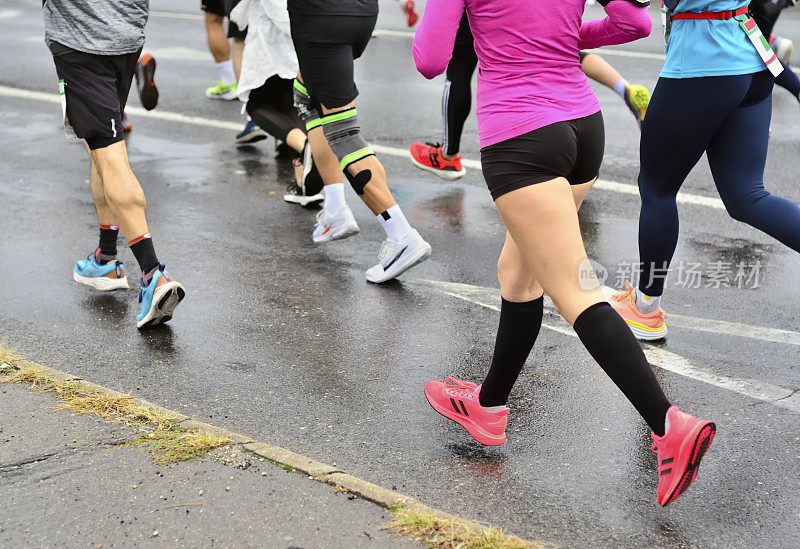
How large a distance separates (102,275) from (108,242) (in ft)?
0.58

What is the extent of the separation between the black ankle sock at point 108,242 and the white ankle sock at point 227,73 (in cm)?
477

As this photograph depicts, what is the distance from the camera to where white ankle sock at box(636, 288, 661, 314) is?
14.0 ft

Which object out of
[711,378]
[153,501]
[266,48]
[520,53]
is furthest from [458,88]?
[153,501]

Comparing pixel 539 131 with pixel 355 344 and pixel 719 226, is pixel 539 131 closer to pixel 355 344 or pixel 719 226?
pixel 355 344

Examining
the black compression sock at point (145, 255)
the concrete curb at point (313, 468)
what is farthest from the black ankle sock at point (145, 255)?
the concrete curb at point (313, 468)

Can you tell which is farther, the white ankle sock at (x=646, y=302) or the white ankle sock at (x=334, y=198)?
the white ankle sock at (x=334, y=198)

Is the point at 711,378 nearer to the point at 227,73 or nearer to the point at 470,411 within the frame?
the point at 470,411

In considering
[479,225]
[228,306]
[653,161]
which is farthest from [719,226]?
[228,306]

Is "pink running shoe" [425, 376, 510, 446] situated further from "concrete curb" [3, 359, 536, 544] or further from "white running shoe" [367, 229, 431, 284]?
"white running shoe" [367, 229, 431, 284]

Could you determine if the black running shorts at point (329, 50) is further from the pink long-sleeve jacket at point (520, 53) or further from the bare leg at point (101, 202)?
the pink long-sleeve jacket at point (520, 53)

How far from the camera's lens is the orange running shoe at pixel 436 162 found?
6629mm

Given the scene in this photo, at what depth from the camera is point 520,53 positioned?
2.88m

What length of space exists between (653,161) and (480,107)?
1205 millimetres

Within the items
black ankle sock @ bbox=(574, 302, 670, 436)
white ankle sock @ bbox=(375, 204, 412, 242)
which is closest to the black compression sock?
white ankle sock @ bbox=(375, 204, 412, 242)
